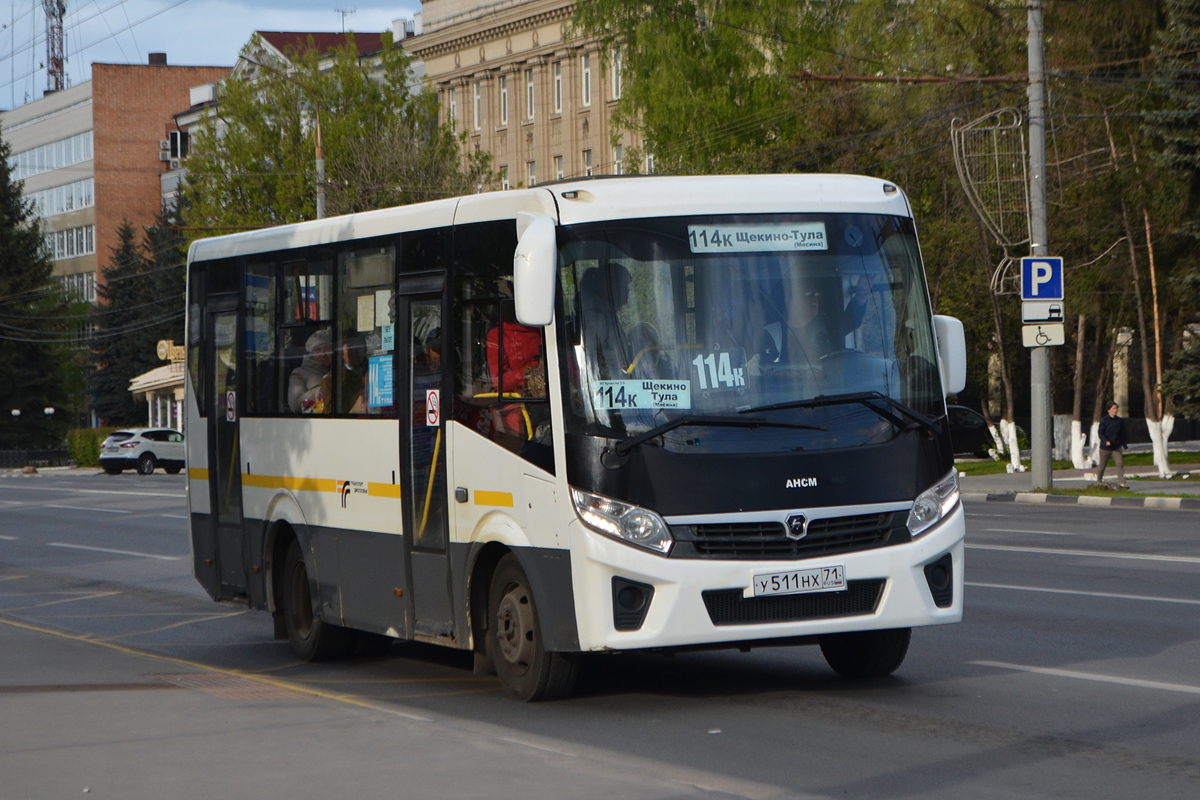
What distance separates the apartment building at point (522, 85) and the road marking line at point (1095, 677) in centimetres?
5344

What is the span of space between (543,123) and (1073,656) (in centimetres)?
6053

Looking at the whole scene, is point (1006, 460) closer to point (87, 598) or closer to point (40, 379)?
point (87, 598)

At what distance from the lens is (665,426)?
27.7ft

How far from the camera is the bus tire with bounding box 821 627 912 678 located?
9492 millimetres

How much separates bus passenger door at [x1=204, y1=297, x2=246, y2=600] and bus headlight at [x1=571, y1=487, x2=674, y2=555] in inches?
184

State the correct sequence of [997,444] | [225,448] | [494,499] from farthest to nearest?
1. [997,444]
2. [225,448]
3. [494,499]

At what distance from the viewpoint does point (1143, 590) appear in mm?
13656

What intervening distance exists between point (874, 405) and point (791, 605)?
1.14m

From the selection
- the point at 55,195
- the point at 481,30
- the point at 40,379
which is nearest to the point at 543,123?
the point at 481,30

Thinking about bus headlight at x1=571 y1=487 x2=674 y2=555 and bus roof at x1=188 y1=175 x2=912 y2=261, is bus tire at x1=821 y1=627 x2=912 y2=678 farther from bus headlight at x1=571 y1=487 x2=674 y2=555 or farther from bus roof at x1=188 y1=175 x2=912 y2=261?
bus roof at x1=188 y1=175 x2=912 y2=261

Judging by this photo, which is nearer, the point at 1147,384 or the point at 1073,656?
the point at 1073,656

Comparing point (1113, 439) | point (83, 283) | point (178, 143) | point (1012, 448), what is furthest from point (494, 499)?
point (83, 283)

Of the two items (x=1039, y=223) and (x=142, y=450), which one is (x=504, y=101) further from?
(x=1039, y=223)

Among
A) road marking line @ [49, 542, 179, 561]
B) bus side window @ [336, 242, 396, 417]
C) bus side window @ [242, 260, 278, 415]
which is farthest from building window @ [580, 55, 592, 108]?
bus side window @ [336, 242, 396, 417]
